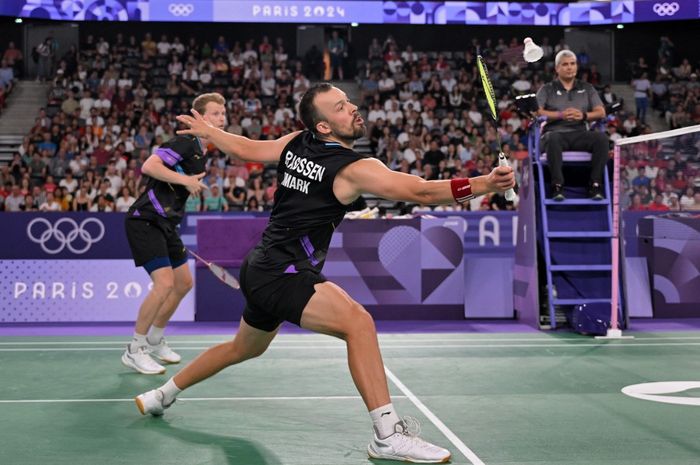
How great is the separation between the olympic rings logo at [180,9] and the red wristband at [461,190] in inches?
781

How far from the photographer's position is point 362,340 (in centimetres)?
405

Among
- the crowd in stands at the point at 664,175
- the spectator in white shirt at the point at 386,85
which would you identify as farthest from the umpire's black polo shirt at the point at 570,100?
the spectator in white shirt at the point at 386,85

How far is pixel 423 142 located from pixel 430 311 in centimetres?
884

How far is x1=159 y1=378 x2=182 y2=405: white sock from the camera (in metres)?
4.82

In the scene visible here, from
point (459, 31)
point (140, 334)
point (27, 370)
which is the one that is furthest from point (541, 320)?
point (459, 31)

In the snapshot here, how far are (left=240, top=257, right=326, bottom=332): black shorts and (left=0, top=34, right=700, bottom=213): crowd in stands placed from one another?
9343 mm

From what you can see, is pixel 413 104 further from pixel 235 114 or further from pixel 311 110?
pixel 311 110

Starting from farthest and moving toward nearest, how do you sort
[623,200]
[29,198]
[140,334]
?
1. [29,198]
2. [623,200]
3. [140,334]

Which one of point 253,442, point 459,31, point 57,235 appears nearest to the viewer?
point 253,442

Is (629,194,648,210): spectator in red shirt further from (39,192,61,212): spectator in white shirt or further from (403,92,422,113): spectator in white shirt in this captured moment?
(403,92,422,113): spectator in white shirt

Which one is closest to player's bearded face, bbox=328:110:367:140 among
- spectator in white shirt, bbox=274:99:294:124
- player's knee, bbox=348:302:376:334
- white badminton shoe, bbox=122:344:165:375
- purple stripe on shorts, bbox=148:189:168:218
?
player's knee, bbox=348:302:376:334

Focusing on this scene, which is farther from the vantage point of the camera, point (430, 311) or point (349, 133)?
point (430, 311)

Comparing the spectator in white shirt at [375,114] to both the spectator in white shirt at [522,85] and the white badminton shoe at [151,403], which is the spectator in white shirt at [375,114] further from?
the white badminton shoe at [151,403]

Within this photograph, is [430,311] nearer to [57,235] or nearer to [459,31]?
[57,235]
